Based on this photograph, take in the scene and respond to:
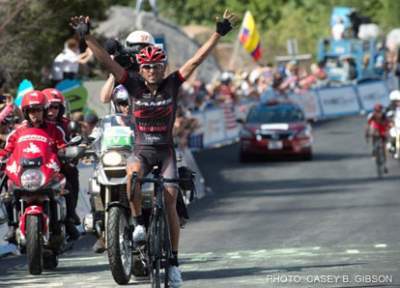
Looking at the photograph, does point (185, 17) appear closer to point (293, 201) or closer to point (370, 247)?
point (293, 201)

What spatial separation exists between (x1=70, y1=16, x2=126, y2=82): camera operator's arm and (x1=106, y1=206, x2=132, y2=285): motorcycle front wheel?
3.95 ft

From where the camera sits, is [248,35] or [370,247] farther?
[248,35]

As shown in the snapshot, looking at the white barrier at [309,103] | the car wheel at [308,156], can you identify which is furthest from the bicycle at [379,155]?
the white barrier at [309,103]

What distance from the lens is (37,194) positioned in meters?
13.8

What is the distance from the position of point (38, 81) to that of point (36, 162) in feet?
34.7

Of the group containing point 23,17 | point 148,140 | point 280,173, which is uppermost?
point 23,17

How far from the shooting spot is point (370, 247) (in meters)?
15.5

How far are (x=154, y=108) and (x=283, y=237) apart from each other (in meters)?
5.28

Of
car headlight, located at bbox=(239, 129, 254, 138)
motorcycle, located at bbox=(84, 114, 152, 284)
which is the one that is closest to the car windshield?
car headlight, located at bbox=(239, 129, 254, 138)

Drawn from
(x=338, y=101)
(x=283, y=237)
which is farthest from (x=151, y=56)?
(x=338, y=101)

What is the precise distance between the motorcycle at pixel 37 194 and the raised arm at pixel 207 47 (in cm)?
200

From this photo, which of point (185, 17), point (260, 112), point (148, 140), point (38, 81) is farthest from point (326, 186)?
point (185, 17)

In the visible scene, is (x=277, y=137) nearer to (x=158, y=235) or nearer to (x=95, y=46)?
(x=95, y=46)

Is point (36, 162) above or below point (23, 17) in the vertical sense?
below
